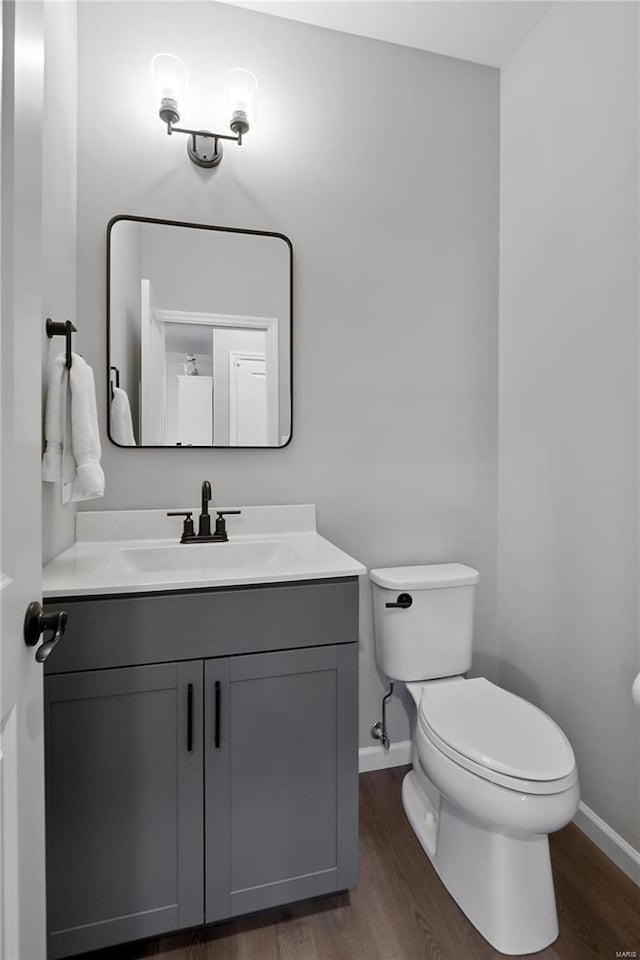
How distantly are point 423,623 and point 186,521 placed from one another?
0.86 metres

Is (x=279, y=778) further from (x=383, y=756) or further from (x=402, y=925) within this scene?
(x=383, y=756)

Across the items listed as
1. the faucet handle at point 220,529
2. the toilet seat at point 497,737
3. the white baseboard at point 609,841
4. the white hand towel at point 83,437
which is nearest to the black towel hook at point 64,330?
the white hand towel at point 83,437

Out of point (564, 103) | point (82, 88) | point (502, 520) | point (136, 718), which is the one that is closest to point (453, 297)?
point (564, 103)

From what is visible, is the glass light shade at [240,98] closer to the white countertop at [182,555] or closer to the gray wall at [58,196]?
the gray wall at [58,196]

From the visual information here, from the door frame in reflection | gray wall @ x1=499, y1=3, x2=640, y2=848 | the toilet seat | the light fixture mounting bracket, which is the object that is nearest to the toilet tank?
the toilet seat

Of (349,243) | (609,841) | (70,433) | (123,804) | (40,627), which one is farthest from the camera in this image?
(349,243)

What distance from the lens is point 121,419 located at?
1.65 metres

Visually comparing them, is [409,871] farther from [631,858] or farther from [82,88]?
[82,88]

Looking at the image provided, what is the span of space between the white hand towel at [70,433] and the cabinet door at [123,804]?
1.49 ft

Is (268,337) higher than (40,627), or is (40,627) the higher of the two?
(268,337)

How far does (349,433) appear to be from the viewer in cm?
188

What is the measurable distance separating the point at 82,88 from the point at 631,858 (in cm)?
278

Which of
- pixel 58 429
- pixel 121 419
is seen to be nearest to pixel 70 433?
pixel 58 429

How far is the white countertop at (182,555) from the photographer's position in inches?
45.8
